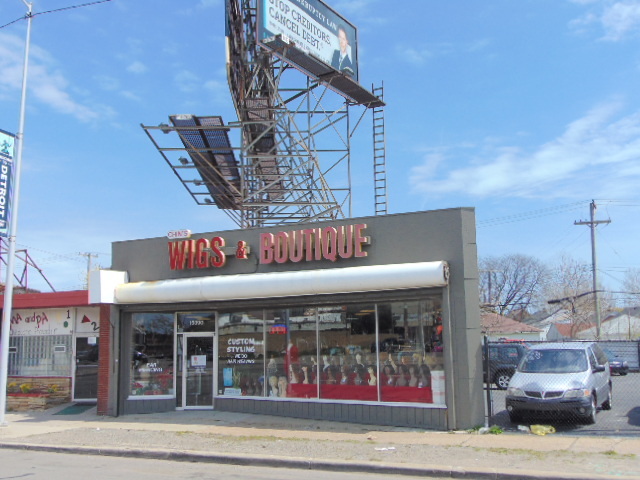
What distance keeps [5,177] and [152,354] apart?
5.72m

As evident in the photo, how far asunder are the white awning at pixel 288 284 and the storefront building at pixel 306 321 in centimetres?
3

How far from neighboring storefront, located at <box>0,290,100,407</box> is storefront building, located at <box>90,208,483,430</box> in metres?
2.58

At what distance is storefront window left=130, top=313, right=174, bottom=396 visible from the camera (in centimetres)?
1628

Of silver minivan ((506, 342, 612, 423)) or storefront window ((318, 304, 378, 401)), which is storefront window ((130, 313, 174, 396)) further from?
silver minivan ((506, 342, 612, 423))

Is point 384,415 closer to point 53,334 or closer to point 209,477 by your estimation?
point 209,477

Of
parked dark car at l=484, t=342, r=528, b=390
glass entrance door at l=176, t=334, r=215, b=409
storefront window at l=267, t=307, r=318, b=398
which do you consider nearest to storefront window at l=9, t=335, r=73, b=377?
glass entrance door at l=176, t=334, r=215, b=409

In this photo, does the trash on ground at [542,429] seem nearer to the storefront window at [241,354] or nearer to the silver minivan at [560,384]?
the silver minivan at [560,384]

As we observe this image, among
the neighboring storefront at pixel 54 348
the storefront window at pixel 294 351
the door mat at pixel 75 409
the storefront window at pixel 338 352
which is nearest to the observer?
the storefront window at pixel 338 352

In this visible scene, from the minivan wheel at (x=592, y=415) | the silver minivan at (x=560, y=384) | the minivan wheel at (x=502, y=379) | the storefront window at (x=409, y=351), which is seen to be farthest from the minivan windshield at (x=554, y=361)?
the minivan wheel at (x=502, y=379)

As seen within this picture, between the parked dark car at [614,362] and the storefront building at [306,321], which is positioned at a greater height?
the storefront building at [306,321]

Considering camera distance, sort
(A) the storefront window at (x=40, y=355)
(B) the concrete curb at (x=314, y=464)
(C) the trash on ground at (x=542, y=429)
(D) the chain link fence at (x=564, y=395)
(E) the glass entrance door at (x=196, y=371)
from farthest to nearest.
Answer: (A) the storefront window at (x=40, y=355)
(E) the glass entrance door at (x=196, y=371)
(D) the chain link fence at (x=564, y=395)
(C) the trash on ground at (x=542, y=429)
(B) the concrete curb at (x=314, y=464)

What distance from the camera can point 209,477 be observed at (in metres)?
9.06

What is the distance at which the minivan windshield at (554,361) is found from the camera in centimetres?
1323

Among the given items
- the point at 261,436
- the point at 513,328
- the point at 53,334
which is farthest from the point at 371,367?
the point at 513,328
